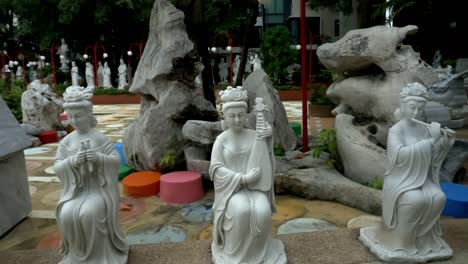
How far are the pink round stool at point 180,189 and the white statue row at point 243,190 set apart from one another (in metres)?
2.06

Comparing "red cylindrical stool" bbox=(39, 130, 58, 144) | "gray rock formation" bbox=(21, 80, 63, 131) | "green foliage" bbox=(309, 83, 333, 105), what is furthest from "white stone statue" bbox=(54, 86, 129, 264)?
"green foliage" bbox=(309, 83, 333, 105)

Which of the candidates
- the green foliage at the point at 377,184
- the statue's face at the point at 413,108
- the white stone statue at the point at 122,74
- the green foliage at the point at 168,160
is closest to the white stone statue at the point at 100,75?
the white stone statue at the point at 122,74

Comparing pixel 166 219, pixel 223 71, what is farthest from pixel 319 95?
pixel 223 71

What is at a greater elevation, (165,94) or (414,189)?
(165,94)

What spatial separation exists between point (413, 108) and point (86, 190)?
2810 mm

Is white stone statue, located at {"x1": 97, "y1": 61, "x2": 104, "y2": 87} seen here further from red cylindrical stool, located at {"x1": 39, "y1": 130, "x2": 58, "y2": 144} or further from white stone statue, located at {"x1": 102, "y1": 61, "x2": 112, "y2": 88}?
red cylindrical stool, located at {"x1": 39, "y1": 130, "x2": 58, "y2": 144}

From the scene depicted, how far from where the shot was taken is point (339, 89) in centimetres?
564

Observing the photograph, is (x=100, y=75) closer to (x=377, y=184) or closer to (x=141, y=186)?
(x=141, y=186)

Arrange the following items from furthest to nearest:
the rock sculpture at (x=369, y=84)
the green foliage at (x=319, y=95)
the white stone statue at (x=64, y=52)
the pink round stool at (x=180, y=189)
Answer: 1. the white stone statue at (x=64, y=52)
2. the green foliage at (x=319, y=95)
3. the pink round stool at (x=180, y=189)
4. the rock sculpture at (x=369, y=84)

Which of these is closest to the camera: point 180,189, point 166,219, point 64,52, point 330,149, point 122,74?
point 166,219

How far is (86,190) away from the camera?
3045 mm

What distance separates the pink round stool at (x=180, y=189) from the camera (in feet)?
17.5

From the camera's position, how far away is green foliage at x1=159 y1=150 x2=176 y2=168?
600cm

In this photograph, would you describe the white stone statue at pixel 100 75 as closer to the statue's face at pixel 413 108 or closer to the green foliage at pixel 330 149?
the green foliage at pixel 330 149
